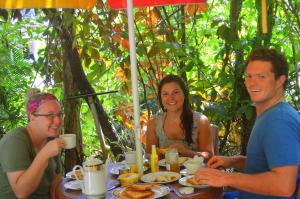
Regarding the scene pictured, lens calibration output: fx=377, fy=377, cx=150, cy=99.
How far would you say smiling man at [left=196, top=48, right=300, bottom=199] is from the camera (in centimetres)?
163

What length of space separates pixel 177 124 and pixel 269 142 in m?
1.34

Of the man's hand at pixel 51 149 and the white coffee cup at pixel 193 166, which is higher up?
the man's hand at pixel 51 149

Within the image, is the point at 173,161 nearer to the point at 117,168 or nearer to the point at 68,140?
the point at 117,168

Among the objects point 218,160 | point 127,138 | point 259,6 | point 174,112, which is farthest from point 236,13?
point 218,160

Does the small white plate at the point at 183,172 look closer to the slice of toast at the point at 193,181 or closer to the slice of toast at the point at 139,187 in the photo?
the slice of toast at the point at 193,181

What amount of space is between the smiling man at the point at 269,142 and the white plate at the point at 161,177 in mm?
256

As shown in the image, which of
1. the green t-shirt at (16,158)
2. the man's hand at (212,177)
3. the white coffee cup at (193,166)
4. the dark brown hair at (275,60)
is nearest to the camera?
the man's hand at (212,177)

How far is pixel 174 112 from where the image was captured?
303 cm

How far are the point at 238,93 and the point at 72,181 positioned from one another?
85.1 inches

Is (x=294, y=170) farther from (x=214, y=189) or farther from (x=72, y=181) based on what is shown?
(x=72, y=181)

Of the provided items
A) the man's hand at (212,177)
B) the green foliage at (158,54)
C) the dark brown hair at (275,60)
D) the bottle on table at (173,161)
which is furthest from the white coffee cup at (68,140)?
the green foliage at (158,54)

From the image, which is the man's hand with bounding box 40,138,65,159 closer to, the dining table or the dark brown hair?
the dining table

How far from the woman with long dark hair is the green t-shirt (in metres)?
1.02

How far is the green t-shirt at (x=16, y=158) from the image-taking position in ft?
6.47
